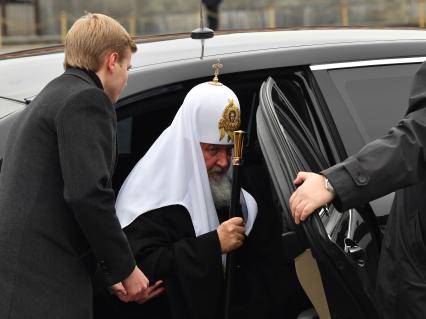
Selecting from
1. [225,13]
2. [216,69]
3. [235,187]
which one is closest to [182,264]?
[235,187]

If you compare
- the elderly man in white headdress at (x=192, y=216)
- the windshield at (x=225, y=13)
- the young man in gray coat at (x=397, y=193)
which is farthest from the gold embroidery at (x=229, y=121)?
the windshield at (x=225, y=13)

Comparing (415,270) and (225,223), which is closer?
(415,270)

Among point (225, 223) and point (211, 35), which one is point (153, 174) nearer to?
point (225, 223)

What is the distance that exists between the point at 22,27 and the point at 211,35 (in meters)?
19.1

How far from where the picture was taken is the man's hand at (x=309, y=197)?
7.13 ft

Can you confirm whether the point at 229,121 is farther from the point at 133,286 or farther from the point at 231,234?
the point at 133,286

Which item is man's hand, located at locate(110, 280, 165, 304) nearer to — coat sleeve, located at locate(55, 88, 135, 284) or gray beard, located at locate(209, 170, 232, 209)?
coat sleeve, located at locate(55, 88, 135, 284)

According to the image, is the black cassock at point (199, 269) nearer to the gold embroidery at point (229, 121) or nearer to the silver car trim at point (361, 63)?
the gold embroidery at point (229, 121)

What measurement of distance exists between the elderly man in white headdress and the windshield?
19.2 m

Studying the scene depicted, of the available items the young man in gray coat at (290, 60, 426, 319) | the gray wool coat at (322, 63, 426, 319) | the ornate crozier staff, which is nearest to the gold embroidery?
the ornate crozier staff

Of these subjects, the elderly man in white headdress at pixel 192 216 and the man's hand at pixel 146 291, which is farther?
the elderly man in white headdress at pixel 192 216

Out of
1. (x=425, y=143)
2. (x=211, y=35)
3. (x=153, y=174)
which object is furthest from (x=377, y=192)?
(x=211, y=35)

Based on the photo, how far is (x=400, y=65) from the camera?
2.99m

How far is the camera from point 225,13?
2273 centimetres
